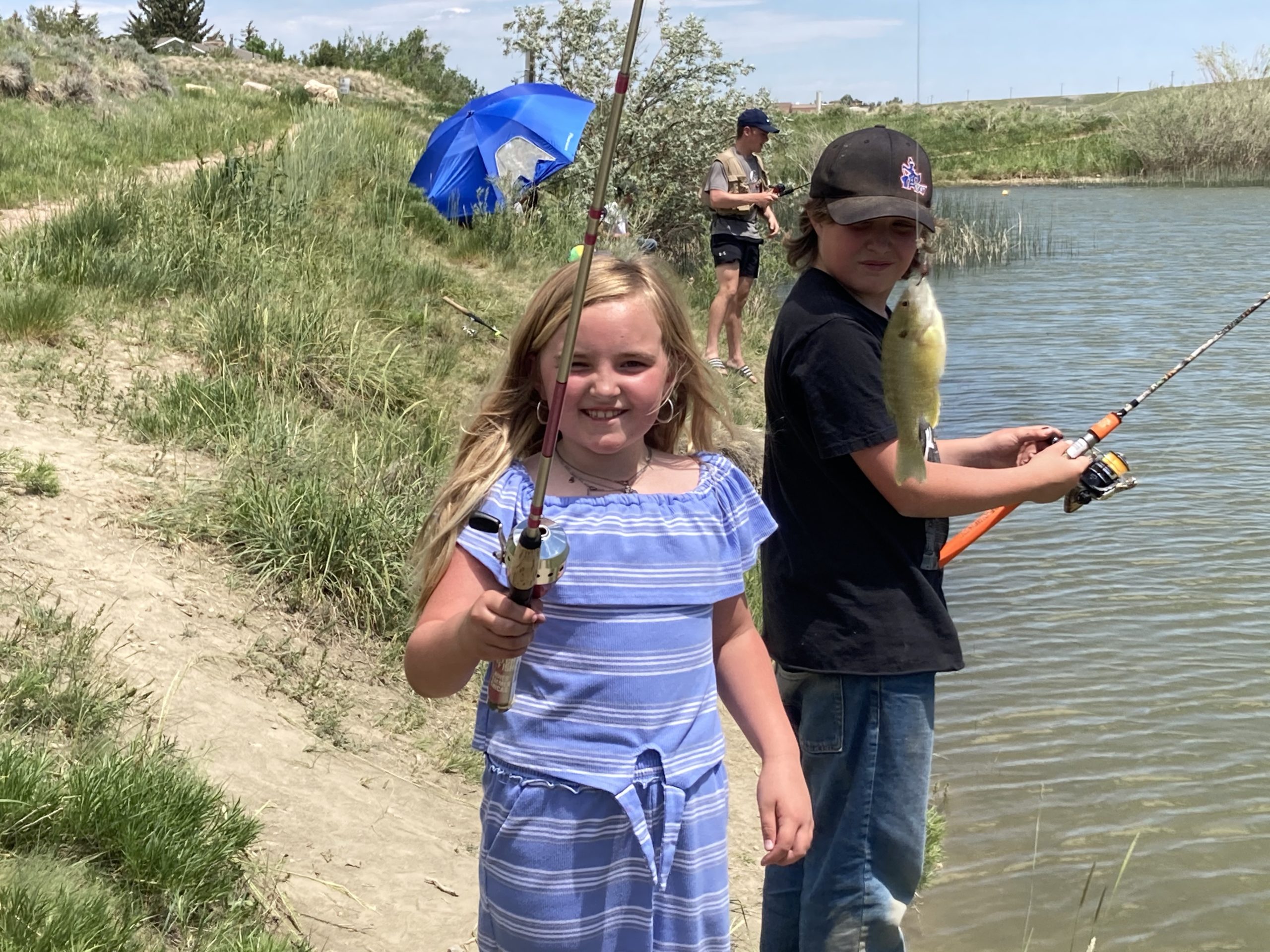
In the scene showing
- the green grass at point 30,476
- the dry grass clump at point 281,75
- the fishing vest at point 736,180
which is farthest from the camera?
the dry grass clump at point 281,75

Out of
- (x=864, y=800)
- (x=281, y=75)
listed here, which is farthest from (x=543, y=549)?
(x=281, y=75)

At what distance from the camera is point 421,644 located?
1914 millimetres

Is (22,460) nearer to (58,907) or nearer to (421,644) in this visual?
(58,907)

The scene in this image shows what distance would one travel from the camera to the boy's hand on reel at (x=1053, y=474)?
2.46 m

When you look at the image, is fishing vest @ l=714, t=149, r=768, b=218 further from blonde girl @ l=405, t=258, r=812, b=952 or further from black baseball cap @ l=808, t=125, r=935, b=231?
blonde girl @ l=405, t=258, r=812, b=952

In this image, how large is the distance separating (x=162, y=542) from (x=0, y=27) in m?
21.0

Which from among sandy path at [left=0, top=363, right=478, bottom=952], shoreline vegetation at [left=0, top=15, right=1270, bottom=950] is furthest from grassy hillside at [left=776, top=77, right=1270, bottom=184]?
sandy path at [left=0, top=363, right=478, bottom=952]

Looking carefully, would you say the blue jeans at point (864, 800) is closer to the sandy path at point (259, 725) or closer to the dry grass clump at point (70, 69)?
the sandy path at point (259, 725)

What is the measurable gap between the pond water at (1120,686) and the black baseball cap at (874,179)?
2329mm

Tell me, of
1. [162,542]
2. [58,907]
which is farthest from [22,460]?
[58,907]

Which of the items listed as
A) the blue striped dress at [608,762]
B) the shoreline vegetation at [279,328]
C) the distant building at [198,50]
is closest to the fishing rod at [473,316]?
the shoreline vegetation at [279,328]

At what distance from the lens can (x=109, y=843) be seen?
260 centimetres

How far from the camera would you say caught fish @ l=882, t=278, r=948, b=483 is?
2023 millimetres

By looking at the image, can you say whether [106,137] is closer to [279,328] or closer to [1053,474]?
[279,328]
